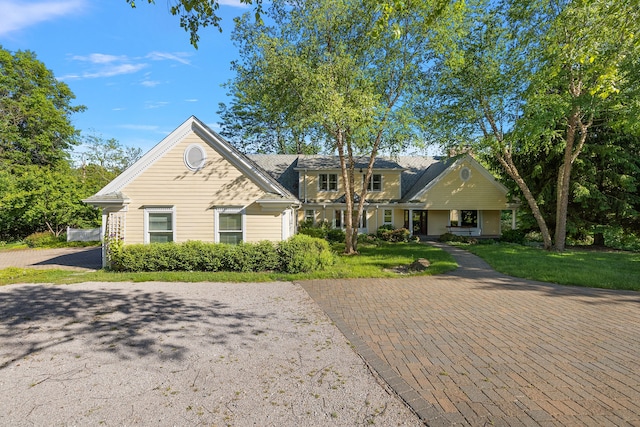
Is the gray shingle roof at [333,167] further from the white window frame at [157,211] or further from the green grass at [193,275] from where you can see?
the green grass at [193,275]

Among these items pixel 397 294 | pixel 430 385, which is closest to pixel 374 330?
pixel 430 385

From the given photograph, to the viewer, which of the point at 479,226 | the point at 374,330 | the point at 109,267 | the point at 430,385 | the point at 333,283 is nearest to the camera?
the point at 430,385

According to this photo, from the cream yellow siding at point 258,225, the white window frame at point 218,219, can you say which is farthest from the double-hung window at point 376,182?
the white window frame at point 218,219

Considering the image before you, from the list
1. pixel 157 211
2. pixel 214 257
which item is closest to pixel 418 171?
pixel 214 257

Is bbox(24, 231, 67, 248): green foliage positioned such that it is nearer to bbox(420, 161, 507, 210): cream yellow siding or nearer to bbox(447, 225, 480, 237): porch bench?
bbox(420, 161, 507, 210): cream yellow siding

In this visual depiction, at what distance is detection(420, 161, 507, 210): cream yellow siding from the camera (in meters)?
24.8

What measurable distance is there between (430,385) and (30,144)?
42.6m

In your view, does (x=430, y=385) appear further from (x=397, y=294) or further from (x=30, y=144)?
(x=30, y=144)

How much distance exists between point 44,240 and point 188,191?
18.9 metres

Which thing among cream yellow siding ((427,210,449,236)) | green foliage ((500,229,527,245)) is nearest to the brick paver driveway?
green foliage ((500,229,527,245))

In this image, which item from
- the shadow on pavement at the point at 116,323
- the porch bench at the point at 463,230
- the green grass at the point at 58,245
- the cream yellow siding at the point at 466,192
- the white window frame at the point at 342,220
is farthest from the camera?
the porch bench at the point at 463,230

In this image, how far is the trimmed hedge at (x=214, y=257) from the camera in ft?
37.4

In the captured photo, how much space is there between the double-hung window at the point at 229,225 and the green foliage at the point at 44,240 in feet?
59.5

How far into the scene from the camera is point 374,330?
5.80 metres
